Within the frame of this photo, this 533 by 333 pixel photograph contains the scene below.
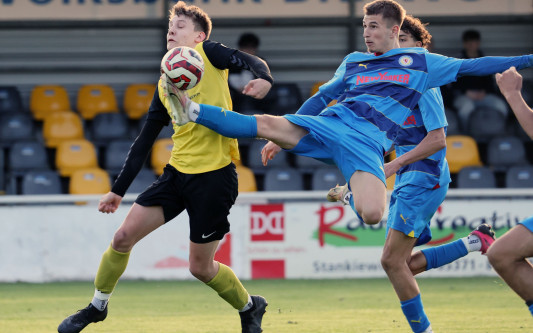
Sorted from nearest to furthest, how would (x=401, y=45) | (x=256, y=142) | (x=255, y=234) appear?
(x=401, y=45), (x=255, y=234), (x=256, y=142)

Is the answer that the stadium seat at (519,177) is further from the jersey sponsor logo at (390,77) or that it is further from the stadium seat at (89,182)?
the jersey sponsor logo at (390,77)

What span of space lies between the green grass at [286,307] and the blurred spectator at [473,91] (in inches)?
149

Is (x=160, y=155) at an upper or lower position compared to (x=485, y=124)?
lower

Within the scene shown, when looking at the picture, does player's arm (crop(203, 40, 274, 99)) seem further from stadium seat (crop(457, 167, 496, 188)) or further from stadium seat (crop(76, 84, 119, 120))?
stadium seat (crop(76, 84, 119, 120))

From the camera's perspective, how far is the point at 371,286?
31.5 ft

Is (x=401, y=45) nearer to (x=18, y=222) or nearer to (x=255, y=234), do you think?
(x=255, y=234)

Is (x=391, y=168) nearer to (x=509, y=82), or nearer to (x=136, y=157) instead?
(x=509, y=82)

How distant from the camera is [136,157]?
5719 mm

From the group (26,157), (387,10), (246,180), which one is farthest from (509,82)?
(26,157)

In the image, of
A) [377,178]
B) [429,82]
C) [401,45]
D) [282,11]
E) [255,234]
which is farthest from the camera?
[282,11]

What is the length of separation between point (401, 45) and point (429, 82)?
681 millimetres

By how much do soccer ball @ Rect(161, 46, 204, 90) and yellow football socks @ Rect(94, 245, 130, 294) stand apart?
1243mm

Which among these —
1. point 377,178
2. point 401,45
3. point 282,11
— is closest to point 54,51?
point 282,11

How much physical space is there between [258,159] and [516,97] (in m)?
7.61
